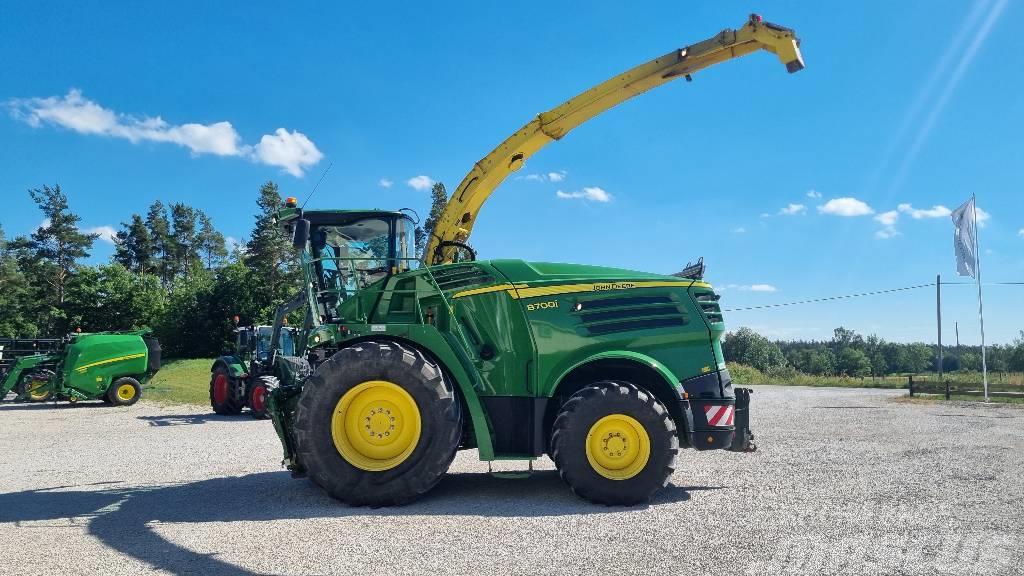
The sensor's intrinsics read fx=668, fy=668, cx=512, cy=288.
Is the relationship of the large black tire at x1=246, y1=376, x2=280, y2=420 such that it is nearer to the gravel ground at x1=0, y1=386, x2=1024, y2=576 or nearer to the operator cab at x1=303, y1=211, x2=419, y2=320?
the gravel ground at x1=0, y1=386, x2=1024, y2=576

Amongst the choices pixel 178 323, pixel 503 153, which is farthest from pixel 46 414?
pixel 178 323

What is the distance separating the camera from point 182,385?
2522cm

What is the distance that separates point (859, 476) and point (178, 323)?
44838 mm

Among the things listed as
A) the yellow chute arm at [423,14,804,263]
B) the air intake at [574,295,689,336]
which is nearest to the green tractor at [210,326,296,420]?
the yellow chute arm at [423,14,804,263]

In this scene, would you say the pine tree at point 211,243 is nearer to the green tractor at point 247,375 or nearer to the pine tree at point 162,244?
the pine tree at point 162,244

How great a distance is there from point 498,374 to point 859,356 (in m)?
94.1

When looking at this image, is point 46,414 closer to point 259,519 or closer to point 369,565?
point 259,519

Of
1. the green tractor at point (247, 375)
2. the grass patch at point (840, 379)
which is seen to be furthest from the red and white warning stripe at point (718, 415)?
the grass patch at point (840, 379)

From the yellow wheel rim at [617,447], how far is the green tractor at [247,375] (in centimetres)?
1055

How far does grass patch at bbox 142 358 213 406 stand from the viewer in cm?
2088

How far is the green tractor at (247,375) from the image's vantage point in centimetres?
1516

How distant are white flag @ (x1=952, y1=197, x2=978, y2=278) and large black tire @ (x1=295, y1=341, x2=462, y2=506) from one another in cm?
2044

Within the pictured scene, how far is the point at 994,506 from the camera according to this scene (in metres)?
5.93

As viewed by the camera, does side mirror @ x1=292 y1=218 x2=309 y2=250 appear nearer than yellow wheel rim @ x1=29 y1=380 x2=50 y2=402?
Yes
